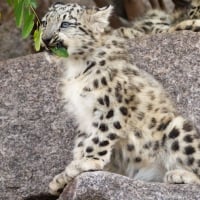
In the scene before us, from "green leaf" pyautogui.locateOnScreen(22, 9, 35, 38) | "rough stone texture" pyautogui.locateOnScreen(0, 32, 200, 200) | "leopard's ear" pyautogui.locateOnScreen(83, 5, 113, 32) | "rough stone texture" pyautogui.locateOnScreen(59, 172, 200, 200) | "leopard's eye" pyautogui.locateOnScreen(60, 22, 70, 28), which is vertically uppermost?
"green leaf" pyautogui.locateOnScreen(22, 9, 35, 38)

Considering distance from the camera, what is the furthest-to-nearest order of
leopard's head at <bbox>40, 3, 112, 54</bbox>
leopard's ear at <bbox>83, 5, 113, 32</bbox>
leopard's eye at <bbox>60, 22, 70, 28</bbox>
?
leopard's ear at <bbox>83, 5, 113, 32</bbox> < leopard's eye at <bbox>60, 22, 70, 28</bbox> < leopard's head at <bbox>40, 3, 112, 54</bbox>

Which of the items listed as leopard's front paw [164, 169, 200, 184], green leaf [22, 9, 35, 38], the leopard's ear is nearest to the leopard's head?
the leopard's ear

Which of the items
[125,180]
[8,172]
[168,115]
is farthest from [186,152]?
[8,172]

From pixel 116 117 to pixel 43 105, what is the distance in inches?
40.2

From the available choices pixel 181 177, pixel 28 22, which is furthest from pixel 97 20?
pixel 28 22

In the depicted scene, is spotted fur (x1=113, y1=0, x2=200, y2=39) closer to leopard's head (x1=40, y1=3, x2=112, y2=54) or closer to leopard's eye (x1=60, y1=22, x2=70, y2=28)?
leopard's head (x1=40, y1=3, x2=112, y2=54)

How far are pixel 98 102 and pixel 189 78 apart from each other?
39.0 inches

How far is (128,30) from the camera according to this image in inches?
301

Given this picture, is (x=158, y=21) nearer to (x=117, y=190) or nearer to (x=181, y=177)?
(x=181, y=177)

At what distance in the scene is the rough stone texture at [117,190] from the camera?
517 centimetres

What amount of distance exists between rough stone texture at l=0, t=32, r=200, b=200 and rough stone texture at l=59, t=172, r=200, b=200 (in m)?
1.08

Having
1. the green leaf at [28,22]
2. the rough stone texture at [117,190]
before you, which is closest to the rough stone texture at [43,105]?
the rough stone texture at [117,190]

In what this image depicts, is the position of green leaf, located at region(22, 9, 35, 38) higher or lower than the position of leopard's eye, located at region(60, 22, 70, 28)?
higher

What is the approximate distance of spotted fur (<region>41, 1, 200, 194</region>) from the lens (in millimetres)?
5863
